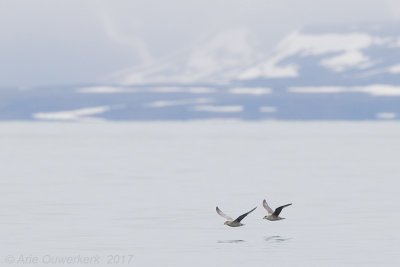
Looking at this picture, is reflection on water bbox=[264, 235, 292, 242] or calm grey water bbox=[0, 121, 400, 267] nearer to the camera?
calm grey water bbox=[0, 121, 400, 267]

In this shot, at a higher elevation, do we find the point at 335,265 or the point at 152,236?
the point at 152,236

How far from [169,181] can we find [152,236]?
1562 centimetres

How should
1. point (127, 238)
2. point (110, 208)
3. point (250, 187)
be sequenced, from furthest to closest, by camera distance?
point (250, 187) < point (110, 208) < point (127, 238)

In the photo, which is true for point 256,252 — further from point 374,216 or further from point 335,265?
point 374,216

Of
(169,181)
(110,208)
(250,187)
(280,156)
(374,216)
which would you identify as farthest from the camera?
(280,156)

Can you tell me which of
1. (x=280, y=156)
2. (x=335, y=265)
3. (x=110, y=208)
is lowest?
(x=335, y=265)

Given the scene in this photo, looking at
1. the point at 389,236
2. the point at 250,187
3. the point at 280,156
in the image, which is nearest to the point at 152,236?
the point at 389,236

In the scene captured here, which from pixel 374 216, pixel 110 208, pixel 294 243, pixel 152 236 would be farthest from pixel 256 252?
pixel 110 208

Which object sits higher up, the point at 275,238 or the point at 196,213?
the point at 196,213

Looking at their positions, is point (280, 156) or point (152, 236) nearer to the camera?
point (152, 236)

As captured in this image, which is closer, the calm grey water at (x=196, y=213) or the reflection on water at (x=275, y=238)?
the calm grey water at (x=196, y=213)

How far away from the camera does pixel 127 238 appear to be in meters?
23.3

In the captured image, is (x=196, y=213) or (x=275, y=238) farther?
(x=196, y=213)

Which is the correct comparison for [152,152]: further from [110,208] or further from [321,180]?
[110,208]
